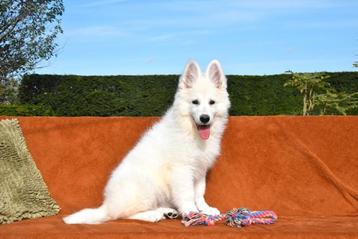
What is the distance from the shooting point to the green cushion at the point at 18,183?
361cm

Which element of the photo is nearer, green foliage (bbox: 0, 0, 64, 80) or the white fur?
the white fur

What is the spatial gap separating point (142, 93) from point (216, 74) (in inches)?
256

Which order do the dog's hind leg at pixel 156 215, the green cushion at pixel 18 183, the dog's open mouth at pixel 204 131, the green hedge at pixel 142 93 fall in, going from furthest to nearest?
the green hedge at pixel 142 93 → the dog's open mouth at pixel 204 131 → the green cushion at pixel 18 183 → the dog's hind leg at pixel 156 215

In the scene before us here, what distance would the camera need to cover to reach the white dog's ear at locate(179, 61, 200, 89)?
3.79 m

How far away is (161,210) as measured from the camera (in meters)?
3.58

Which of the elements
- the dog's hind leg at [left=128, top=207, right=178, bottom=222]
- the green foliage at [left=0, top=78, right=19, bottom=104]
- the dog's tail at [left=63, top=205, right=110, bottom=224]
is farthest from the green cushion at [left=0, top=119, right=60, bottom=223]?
the green foliage at [left=0, top=78, right=19, bottom=104]

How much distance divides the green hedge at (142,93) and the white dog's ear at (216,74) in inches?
247

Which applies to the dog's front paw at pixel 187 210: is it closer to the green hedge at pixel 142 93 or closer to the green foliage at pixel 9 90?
the green hedge at pixel 142 93

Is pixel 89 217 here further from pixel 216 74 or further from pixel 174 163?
pixel 216 74

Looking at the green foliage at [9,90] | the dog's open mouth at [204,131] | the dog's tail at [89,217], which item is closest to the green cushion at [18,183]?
the dog's tail at [89,217]

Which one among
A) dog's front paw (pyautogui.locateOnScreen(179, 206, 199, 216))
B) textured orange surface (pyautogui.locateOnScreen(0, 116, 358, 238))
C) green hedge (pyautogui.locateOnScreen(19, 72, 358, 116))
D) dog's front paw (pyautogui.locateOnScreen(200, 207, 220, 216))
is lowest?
dog's front paw (pyautogui.locateOnScreen(200, 207, 220, 216))

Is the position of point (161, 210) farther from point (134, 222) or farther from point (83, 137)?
point (83, 137)

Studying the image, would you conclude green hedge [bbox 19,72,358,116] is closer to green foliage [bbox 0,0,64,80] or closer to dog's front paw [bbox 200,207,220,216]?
green foliage [bbox 0,0,64,80]

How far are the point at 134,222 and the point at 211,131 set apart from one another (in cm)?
93
